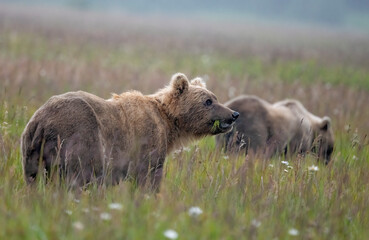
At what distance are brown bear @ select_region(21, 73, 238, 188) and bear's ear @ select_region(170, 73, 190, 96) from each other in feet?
0.04

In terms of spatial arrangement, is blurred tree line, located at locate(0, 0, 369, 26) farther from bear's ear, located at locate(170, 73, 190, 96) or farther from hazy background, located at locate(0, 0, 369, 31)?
bear's ear, located at locate(170, 73, 190, 96)

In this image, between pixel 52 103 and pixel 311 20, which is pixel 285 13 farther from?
pixel 52 103

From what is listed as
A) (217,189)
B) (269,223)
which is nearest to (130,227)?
(269,223)

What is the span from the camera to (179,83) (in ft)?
23.6

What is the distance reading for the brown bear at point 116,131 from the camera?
5.32 m

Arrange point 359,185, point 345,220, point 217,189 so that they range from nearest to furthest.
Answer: point 345,220 → point 217,189 → point 359,185

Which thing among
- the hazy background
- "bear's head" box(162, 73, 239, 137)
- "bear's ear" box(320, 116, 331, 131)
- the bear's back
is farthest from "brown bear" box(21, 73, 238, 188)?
the hazy background

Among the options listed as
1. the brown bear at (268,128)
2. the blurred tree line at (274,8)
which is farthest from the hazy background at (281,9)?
the brown bear at (268,128)

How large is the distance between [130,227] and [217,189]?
188cm

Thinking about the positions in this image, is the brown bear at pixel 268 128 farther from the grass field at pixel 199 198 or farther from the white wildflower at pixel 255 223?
the white wildflower at pixel 255 223

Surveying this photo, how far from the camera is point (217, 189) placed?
230 inches

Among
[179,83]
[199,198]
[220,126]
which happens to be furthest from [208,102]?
[199,198]

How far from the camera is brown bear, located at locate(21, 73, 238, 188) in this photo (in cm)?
532

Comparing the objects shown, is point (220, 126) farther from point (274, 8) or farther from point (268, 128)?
point (274, 8)
